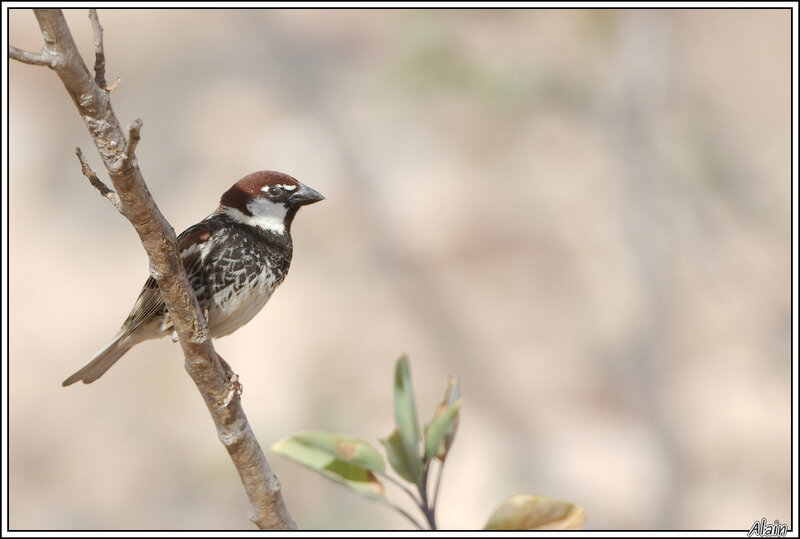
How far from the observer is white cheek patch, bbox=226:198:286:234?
2.64 m

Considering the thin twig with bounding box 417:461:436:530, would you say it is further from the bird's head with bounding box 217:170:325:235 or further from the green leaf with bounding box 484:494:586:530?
the bird's head with bounding box 217:170:325:235

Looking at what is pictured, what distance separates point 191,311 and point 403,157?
739 cm

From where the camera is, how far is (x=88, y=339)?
7.92m

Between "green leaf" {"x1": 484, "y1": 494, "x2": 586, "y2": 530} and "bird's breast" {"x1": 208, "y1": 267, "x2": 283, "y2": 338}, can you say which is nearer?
"green leaf" {"x1": 484, "y1": 494, "x2": 586, "y2": 530}

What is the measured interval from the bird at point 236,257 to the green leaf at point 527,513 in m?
1.39

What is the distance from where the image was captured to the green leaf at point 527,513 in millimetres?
1238

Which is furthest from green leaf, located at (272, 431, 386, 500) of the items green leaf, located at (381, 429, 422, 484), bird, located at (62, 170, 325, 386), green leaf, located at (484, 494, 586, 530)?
bird, located at (62, 170, 325, 386)

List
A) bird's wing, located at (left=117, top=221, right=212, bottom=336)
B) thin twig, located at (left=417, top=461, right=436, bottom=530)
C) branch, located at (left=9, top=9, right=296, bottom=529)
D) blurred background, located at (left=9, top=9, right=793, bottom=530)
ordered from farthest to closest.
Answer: blurred background, located at (left=9, top=9, right=793, bottom=530) < bird's wing, located at (left=117, top=221, right=212, bottom=336) < branch, located at (left=9, top=9, right=296, bottom=529) < thin twig, located at (left=417, top=461, right=436, bottom=530)

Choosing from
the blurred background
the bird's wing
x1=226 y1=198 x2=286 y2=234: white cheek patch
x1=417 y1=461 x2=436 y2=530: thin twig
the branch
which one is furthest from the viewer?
the blurred background

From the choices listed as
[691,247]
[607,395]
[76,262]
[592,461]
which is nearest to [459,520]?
[592,461]

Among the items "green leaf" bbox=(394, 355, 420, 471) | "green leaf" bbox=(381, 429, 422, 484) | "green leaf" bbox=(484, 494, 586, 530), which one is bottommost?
"green leaf" bbox=(484, 494, 586, 530)

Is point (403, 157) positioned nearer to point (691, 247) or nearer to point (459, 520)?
point (691, 247)

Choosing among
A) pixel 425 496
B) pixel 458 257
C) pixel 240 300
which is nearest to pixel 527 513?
pixel 425 496

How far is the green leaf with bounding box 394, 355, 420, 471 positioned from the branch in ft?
1.96
